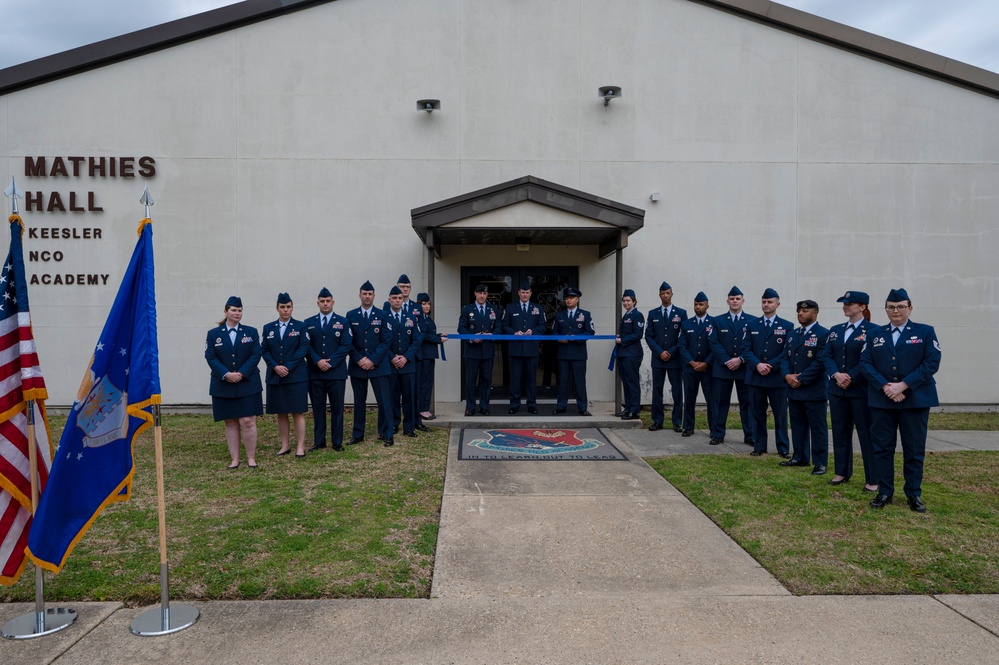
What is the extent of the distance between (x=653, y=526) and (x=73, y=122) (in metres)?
11.5

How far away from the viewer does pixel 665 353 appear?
9.05 metres

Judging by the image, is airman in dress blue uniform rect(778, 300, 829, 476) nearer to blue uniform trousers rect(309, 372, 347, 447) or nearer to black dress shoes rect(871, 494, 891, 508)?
black dress shoes rect(871, 494, 891, 508)

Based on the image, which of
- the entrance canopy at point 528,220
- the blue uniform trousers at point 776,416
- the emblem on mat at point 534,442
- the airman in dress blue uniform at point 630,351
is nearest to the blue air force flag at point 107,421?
the emblem on mat at point 534,442

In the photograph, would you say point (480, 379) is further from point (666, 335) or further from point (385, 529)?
point (385, 529)

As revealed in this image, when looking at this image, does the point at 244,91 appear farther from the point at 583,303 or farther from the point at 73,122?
the point at 583,303

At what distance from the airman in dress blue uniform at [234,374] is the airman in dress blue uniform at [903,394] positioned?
6.01 metres

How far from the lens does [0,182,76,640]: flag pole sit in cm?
325

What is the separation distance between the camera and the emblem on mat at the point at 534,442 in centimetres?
780

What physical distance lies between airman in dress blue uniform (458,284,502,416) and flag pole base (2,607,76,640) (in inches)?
257

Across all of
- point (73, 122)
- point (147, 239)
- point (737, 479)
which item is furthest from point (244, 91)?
point (737, 479)

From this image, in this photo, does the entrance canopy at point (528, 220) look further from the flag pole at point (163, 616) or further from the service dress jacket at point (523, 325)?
the flag pole at point (163, 616)

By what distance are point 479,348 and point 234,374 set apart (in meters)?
4.08

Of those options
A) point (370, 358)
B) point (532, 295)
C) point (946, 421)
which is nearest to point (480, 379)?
point (532, 295)

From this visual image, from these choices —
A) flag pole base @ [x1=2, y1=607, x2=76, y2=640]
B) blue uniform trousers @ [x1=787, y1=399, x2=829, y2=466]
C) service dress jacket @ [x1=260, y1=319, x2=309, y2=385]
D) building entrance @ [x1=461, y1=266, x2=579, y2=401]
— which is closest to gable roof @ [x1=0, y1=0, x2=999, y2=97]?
building entrance @ [x1=461, y1=266, x2=579, y2=401]
